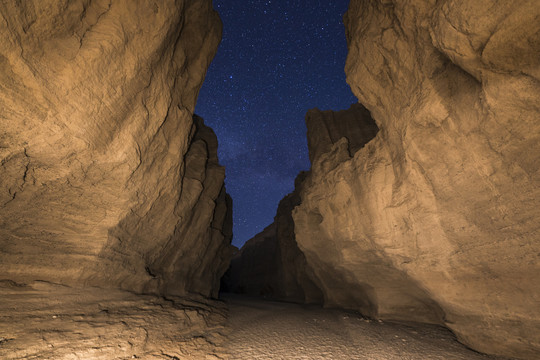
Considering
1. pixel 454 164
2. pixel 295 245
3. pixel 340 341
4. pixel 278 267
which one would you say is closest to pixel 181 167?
pixel 340 341

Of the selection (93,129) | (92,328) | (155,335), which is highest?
(93,129)

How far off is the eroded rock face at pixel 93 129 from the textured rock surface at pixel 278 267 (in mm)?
13393

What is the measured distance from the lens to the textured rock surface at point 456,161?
3861 millimetres

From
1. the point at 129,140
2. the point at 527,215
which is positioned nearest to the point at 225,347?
the point at 129,140

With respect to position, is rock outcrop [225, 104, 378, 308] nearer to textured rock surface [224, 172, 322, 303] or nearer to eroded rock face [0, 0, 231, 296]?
textured rock surface [224, 172, 322, 303]

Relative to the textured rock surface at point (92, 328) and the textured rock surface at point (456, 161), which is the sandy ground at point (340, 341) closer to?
the textured rock surface at point (92, 328)

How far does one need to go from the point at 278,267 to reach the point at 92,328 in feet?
78.4

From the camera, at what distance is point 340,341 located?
6336 mm

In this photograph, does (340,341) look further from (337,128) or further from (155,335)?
(337,128)

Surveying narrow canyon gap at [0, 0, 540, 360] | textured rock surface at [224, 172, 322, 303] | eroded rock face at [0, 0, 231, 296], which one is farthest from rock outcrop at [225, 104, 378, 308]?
eroded rock face at [0, 0, 231, 296]

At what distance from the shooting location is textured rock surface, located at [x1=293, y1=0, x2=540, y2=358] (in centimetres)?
386

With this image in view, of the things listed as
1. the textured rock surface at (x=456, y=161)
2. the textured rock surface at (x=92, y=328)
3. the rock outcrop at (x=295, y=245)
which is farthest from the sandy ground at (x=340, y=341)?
the rock outcrop at (x=295, y=245)

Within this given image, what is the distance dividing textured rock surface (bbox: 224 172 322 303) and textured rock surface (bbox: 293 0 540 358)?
10.9 metres

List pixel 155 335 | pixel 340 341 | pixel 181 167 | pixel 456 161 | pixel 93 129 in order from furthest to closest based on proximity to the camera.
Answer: pixel 181 167, pixel 340 341, pixel 155 335, pixel 456 161, pixel 93 129
